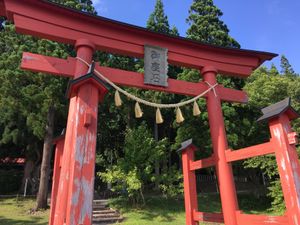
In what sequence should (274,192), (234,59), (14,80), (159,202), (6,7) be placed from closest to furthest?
(6,7)
(234,59)
(274,192)
(14,80)
(159,202)

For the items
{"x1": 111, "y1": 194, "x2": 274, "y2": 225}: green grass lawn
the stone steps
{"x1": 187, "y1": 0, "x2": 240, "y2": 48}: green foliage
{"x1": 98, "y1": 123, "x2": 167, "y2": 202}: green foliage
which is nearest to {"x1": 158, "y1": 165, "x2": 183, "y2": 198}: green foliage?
{"x1": 98, "y1": 123, "x2": 167, "y2": 202}: green foliage

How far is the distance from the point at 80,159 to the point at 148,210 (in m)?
11.0

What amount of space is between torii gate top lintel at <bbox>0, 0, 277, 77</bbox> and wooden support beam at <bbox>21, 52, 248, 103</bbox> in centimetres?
48

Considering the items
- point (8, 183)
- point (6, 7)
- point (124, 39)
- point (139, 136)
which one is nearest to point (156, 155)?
point (139, 136)

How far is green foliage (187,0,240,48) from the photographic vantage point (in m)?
18.3

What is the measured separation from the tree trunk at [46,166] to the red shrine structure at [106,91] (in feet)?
31.0

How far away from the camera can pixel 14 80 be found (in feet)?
44.3

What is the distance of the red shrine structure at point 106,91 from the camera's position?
3912 millimetres

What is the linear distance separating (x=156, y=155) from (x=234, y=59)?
8751mm

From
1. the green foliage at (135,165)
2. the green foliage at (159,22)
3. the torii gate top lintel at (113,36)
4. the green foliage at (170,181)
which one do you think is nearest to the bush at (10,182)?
the green foliage at (135,165)

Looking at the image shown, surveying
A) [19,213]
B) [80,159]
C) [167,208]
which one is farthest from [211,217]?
[19,213]

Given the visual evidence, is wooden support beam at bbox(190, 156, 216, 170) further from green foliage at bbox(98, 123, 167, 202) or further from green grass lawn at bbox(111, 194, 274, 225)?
green foliage at bbox(98, 123, 167, 202)

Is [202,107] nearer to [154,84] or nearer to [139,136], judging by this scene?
[139,136]

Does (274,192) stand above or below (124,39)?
below
